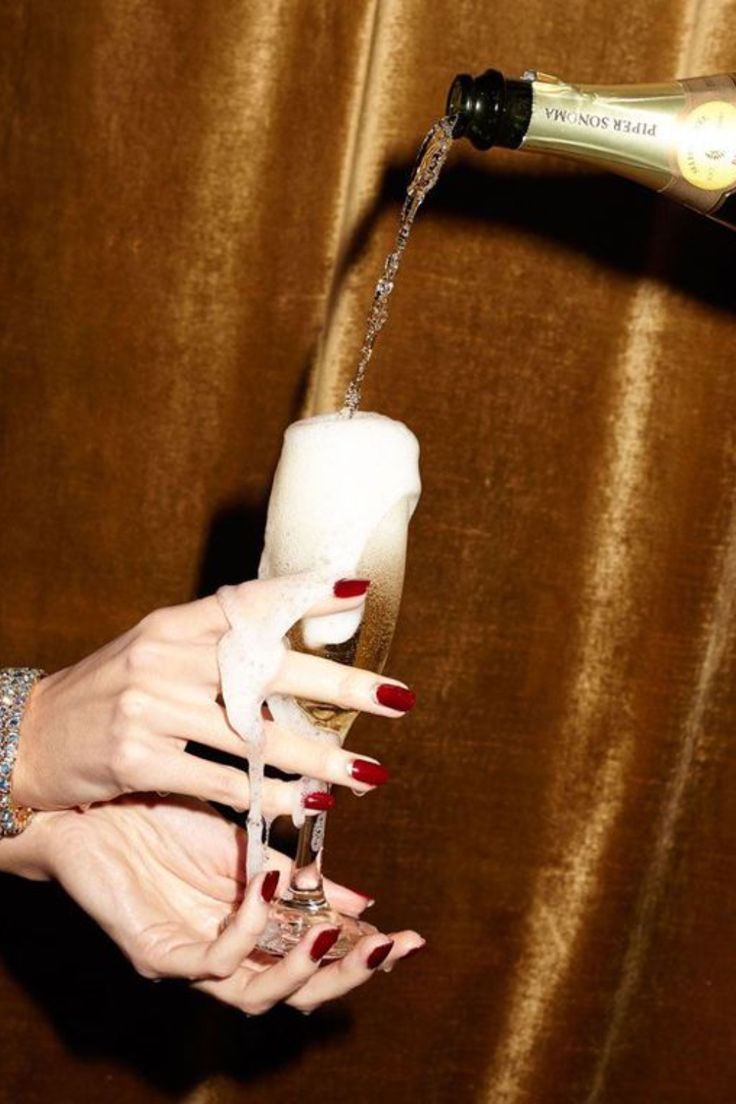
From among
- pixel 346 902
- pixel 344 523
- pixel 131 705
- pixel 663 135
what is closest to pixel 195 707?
pixel 131 705

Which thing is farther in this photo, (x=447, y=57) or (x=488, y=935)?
(x=488, y=935)

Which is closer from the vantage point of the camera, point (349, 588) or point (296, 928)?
point (349, 588)

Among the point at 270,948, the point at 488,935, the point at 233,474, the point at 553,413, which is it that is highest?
the point at 553,413

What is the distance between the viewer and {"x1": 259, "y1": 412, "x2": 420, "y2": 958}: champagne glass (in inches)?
29.2

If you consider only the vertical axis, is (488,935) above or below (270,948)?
below

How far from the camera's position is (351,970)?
2.47ft

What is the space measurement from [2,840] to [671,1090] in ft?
2.64

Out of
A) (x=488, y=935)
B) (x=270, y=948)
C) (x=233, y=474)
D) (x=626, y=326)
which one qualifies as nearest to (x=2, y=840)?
(x=270, y=948)

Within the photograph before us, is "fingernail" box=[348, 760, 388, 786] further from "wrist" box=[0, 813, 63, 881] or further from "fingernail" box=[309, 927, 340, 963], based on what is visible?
"wrist" box=[0, 813, 63, 881]

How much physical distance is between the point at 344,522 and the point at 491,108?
0.93 feet

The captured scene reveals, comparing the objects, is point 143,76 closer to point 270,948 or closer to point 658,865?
point 270,948

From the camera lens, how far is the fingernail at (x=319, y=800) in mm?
751

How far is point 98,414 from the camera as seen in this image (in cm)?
119

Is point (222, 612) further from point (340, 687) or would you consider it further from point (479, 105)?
point (479, 105)
